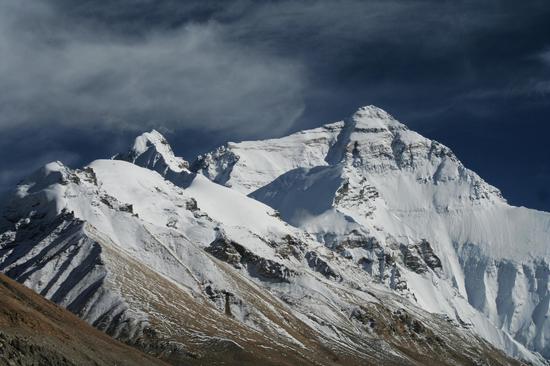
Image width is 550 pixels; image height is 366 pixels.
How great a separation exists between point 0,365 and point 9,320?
58.6 feet

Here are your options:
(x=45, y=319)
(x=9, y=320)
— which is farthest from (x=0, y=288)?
(x=9, y=320)

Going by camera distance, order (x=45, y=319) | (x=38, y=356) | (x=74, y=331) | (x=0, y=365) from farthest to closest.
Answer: (x=74, y=331), (x=45, y=319), (x=38, y=356), (x=0, y=365)

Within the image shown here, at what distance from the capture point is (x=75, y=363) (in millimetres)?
167125

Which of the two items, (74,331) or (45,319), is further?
(74,331)

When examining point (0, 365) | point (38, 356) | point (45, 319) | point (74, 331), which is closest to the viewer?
point (0, 365)

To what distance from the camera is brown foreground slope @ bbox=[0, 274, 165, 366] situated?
156 meters

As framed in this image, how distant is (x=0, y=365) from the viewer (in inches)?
5827

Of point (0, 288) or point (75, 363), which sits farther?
point (0, 288)

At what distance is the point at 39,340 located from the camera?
538 feet

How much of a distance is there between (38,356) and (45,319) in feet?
80.7

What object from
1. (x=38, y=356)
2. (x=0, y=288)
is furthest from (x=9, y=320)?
(x=0, y=288)

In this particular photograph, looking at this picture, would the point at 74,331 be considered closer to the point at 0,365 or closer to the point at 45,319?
the point at 45,319

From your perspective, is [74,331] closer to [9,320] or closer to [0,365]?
[9,320]

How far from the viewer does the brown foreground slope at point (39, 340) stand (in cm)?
15625
